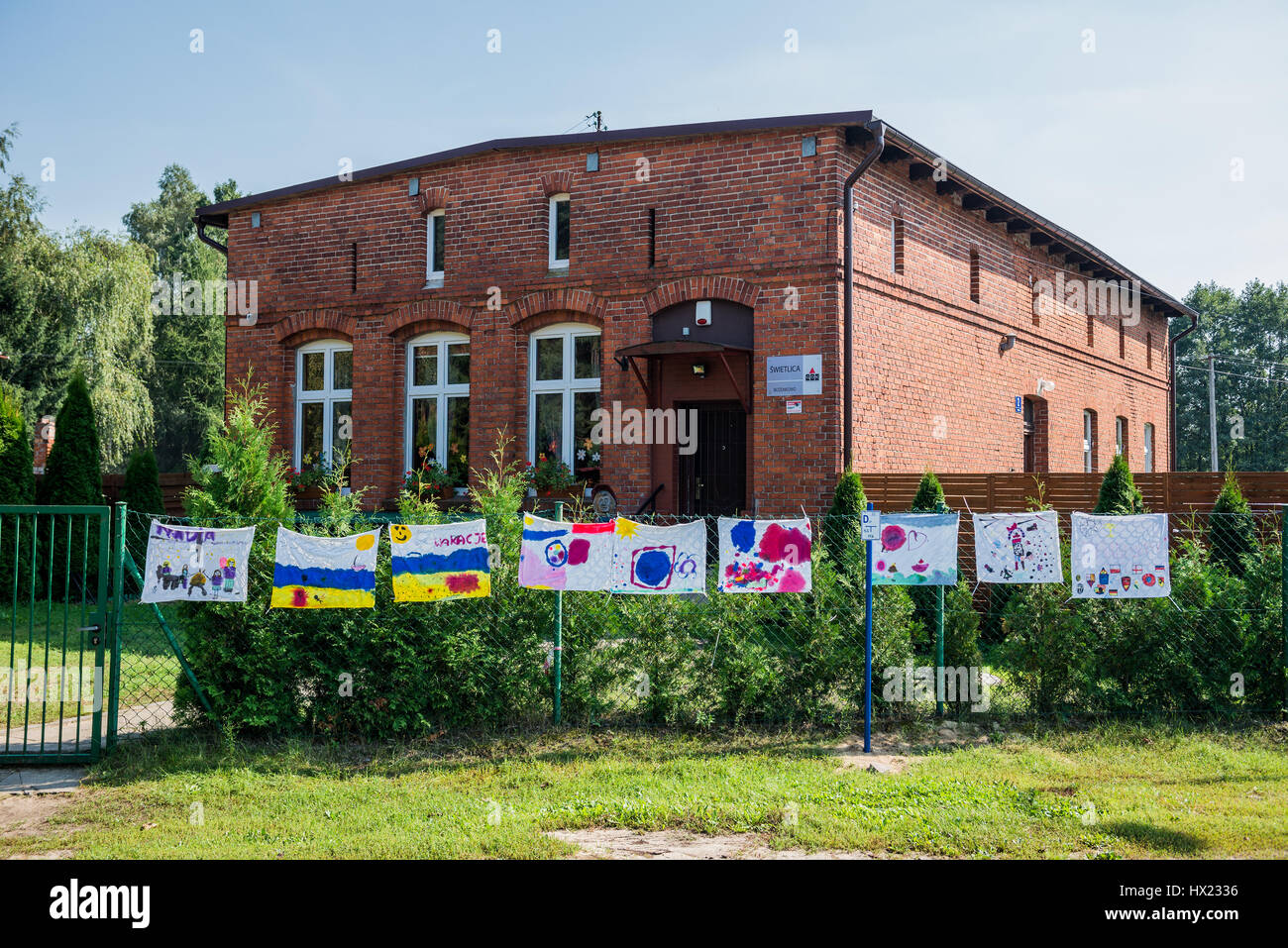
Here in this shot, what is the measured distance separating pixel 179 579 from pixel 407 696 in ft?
6.37

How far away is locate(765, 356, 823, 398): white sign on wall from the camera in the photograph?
1435 cm

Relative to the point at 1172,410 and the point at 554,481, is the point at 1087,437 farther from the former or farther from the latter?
the point at 554,481

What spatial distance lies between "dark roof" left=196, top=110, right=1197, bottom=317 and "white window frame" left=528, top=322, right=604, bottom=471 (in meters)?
2.97

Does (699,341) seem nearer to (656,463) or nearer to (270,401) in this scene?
(656,463)

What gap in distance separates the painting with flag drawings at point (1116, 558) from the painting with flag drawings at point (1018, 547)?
18 cm

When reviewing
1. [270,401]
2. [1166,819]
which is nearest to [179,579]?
[1166,819]

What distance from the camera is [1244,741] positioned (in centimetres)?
788

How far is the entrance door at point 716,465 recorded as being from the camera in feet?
51.1

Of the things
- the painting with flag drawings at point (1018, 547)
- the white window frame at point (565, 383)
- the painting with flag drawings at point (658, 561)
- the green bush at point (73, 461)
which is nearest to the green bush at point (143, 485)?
the green bush at point (73, 461)

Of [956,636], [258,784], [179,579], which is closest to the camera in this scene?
[258,784]

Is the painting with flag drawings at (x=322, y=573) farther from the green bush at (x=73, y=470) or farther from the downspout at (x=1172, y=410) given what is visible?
the downspout at (x=1172, y=410)

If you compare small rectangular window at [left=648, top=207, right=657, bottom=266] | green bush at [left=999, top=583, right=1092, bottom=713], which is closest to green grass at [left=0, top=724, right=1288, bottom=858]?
green bush at [left=999, top=583, right=1092, bottom=713]

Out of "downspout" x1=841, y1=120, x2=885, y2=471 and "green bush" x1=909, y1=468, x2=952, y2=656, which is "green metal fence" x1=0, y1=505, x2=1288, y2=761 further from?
"downspout" x1=841, y1=120, x2=885, y2=471

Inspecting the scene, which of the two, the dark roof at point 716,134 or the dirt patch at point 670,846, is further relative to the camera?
the dark roof at point 716,134
